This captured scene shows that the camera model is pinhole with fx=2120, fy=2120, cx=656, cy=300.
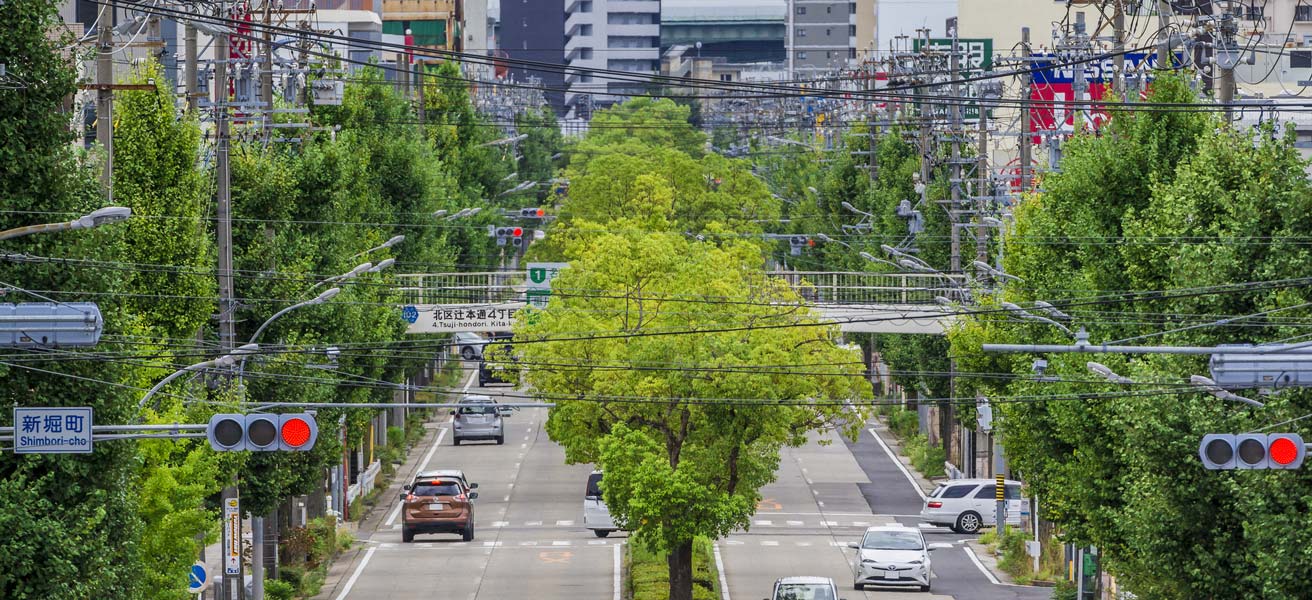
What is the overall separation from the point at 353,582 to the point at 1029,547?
53.3ft

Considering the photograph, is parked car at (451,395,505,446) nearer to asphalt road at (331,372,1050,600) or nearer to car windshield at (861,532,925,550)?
asphalt road at (331,372,1050,600)

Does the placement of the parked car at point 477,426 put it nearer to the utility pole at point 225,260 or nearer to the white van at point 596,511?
the white van at point 596,511

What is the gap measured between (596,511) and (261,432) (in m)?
33.8

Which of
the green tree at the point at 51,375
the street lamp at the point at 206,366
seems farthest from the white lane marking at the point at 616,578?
the green tree at the point at 51,375

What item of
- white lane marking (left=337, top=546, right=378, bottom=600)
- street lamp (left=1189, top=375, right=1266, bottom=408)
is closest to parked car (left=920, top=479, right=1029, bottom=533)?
white lane marking (left=337, top=546, right=378, bottom=600)

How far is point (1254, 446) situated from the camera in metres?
22.3

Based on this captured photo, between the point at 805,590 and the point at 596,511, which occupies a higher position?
the point at 805,590

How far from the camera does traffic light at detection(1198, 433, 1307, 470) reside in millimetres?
22219

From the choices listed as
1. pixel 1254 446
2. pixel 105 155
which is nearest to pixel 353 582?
pixel 105 155

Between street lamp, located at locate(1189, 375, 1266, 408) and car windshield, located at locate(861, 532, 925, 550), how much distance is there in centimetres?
2120

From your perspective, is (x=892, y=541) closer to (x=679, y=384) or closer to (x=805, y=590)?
(x=805, y=590)

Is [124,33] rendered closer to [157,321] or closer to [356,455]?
[157,321]

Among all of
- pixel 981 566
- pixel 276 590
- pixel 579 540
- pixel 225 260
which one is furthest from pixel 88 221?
pixel 579 540

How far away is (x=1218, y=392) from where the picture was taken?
27391mm
